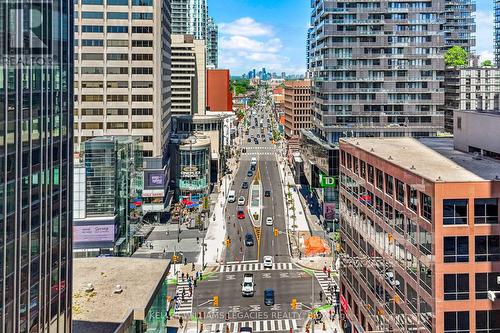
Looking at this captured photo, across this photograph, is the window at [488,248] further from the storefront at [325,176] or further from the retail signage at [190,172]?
the retail signage at [190,172]

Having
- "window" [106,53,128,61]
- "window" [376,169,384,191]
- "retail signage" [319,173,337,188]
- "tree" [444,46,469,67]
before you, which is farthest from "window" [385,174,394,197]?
"tree" [444,46,469,67]

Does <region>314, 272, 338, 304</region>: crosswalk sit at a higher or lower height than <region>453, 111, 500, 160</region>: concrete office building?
lower

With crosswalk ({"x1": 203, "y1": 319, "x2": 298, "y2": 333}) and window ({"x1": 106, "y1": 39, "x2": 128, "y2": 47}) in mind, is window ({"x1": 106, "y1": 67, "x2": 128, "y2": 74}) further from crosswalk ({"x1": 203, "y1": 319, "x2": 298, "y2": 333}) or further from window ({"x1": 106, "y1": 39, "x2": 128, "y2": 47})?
crosswalk ({"x1": 203, "y1": 319, "x2": 298, "y2": 333})

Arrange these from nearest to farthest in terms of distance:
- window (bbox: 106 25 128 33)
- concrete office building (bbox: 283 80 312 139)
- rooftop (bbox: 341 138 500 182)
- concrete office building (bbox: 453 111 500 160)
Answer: rooftop (bbox: 341 138 500 182)
concrete office building (bbox: 453 111 500 160)
window (bbox: 106 25 128 33)
concrete office building (bbox: 283 80 312 139)

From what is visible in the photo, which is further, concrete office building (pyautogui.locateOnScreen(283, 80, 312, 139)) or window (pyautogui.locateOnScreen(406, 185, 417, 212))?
concrete office building (pyautogui.locateOnScreen(283, 80, 312, 139))

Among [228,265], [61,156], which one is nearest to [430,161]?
[61,156]

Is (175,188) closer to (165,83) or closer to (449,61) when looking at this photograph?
(165,83)

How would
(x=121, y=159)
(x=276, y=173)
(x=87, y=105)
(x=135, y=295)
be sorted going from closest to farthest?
(x=135, y=295) < (x=121, y=159) < (x=87, y=105) < (x=276, y=173)
